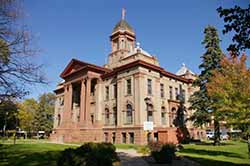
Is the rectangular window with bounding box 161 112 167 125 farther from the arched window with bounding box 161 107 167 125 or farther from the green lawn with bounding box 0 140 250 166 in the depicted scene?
the green lawn with bounding box 0 140 250 166

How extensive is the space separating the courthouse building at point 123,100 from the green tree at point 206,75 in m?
4.43

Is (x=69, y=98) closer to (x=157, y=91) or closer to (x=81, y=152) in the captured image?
(x=157, y=91)

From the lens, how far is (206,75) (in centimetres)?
2823

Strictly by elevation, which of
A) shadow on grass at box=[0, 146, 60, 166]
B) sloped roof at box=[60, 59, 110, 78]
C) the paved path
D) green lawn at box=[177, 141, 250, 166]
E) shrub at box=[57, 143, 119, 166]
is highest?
sloped roof at box=[60, 59, 110, 78]

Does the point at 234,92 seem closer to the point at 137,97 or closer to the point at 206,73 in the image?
the point at 206,73

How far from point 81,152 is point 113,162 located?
49.0 inches

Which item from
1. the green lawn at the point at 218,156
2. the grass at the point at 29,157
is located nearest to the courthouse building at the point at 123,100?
the green lawn at the point at 218,156

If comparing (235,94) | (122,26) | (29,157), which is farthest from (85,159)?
(122,26)

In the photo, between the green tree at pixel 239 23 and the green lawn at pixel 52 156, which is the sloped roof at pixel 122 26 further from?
the green tree at pixel 239 23

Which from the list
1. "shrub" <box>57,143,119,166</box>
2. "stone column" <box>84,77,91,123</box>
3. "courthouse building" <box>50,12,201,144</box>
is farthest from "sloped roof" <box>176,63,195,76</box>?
"shrub" <box>57,143,119,166</box>

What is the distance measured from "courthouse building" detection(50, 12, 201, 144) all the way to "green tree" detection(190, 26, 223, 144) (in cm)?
443

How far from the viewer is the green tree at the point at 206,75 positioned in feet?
89.5

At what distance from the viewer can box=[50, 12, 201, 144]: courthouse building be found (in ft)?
102

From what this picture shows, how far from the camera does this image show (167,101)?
118ft
